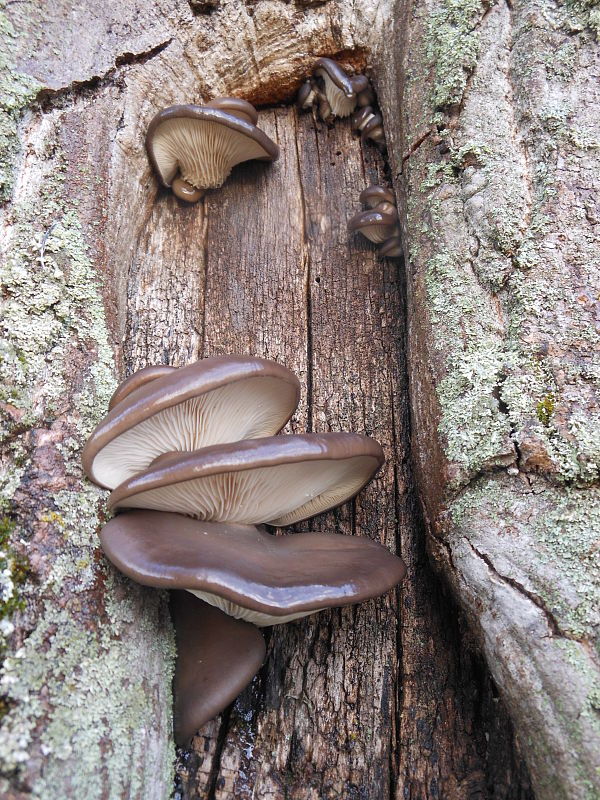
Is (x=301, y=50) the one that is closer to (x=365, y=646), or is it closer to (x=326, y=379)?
(x=326, y=379)

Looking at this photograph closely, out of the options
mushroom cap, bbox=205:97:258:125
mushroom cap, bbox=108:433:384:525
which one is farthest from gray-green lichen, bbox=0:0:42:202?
mushroom cap, bbox=108:433:384:525

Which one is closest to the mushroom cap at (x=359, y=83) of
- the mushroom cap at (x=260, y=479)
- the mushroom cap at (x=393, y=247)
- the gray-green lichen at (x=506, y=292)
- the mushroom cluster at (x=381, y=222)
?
the mushroom cluster at (x=381, y=222)

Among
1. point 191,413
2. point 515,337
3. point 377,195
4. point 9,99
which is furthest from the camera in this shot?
point 377,195

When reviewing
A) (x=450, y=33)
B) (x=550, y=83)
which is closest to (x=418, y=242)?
(x=550, y=83)

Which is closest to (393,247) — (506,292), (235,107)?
(506,292)

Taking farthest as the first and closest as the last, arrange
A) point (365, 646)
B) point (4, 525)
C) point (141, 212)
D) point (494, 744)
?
point (141, 212) → point (365, 646) → point (494, 744) → point (4, 525)

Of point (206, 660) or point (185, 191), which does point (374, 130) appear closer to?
point (185, 191)
